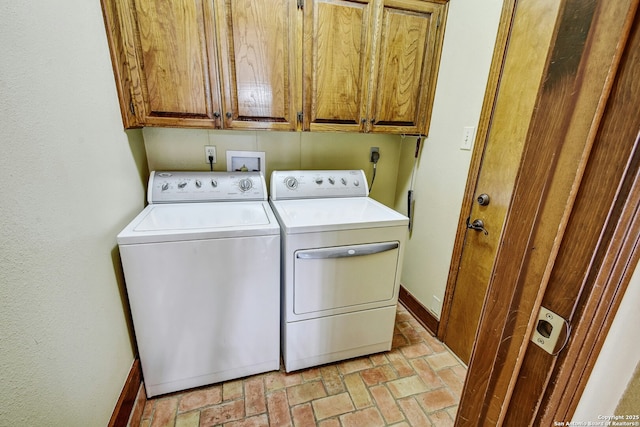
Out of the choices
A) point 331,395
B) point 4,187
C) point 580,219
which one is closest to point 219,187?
point 4,187

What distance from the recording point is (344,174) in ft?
6.62

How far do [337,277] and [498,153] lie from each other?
105 centimetres

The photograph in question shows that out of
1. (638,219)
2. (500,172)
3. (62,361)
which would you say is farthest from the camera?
(500,172)

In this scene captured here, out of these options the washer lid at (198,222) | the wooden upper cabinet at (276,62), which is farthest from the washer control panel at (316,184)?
the wooden upper cabinet at (276,62)

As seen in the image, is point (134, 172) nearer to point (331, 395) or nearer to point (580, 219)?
point (331, 395)

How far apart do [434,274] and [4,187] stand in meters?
2.06

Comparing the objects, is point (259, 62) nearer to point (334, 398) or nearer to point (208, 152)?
point (208, 152)

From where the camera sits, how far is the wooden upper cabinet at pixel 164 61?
1.32 metres

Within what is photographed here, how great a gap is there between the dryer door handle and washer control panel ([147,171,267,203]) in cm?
62

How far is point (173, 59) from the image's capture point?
141cm

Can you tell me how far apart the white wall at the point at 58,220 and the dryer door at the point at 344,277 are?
845mm

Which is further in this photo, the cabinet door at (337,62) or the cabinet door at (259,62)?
the cabinet door at (337,62)

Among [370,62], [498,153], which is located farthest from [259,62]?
[498,153]

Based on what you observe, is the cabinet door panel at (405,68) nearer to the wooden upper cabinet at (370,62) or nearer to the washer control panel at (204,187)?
the wooden upper cabinet at (370,62)
